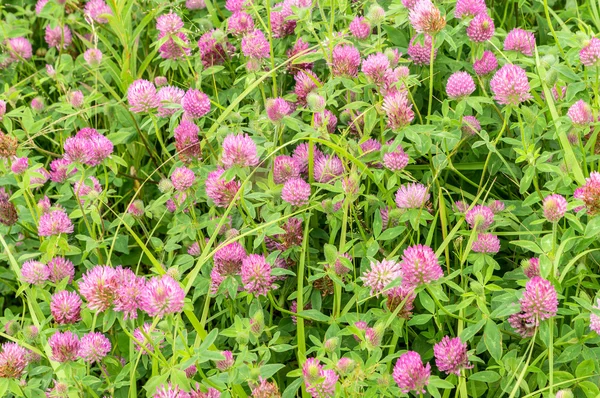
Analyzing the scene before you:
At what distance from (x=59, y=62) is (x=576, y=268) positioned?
6.34 ft

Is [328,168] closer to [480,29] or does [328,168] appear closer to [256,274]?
[256,274]

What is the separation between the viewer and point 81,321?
225 cm

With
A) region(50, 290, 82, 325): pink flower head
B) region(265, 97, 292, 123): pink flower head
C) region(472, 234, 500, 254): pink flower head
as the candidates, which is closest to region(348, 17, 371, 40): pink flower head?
region(265, 97, 292, 123): pink flower head

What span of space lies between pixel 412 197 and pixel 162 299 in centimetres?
71

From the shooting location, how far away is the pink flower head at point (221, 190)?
2150 millimetres

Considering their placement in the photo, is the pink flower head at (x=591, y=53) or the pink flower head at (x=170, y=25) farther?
the pink flower head at (x=170, y=25)

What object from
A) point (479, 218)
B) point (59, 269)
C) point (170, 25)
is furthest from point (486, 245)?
point (170, 25)

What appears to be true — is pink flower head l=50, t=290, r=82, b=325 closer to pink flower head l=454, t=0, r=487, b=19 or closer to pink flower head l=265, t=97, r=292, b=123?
pink flower head l=265, t=97, r=292, b=123

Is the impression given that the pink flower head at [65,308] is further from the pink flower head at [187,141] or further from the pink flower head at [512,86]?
the pink flower head at [512,86]

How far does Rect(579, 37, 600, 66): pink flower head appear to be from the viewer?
83.6 inches

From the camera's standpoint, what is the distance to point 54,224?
231 centimetres

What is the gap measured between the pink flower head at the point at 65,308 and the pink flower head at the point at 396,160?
87 centimetres

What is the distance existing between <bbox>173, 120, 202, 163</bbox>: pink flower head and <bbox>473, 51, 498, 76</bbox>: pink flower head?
802mm

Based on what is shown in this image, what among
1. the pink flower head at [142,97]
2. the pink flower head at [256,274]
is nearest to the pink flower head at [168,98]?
the pink flower head at [142,97]
